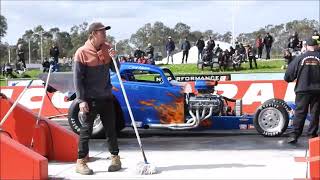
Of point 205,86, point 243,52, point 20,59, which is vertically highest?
Answer: point 243,52

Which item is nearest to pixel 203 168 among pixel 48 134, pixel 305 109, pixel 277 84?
pixel 48 134

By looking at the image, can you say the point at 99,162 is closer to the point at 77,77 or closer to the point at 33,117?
the point at 33,117

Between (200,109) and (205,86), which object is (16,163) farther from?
(205,86)

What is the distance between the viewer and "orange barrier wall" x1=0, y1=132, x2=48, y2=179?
6.48 metres

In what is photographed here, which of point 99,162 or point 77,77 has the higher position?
point 77,77

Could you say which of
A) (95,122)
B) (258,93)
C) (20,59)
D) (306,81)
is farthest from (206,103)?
(20,59)

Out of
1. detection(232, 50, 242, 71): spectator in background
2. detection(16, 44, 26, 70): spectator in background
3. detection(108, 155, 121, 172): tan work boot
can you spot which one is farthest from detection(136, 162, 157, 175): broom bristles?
detection(16, 44, 26, 70): spectator in background

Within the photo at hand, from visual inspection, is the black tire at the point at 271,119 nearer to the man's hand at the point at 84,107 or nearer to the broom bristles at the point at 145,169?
the broom bristles at the point at 145,169

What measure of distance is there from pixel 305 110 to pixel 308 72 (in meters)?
0.67

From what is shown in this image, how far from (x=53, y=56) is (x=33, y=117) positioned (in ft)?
81.9

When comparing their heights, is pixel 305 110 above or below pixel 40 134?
above

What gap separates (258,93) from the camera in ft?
51.8

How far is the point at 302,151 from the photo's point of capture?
930 cm

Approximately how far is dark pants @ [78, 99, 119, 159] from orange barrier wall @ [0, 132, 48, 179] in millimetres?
955
